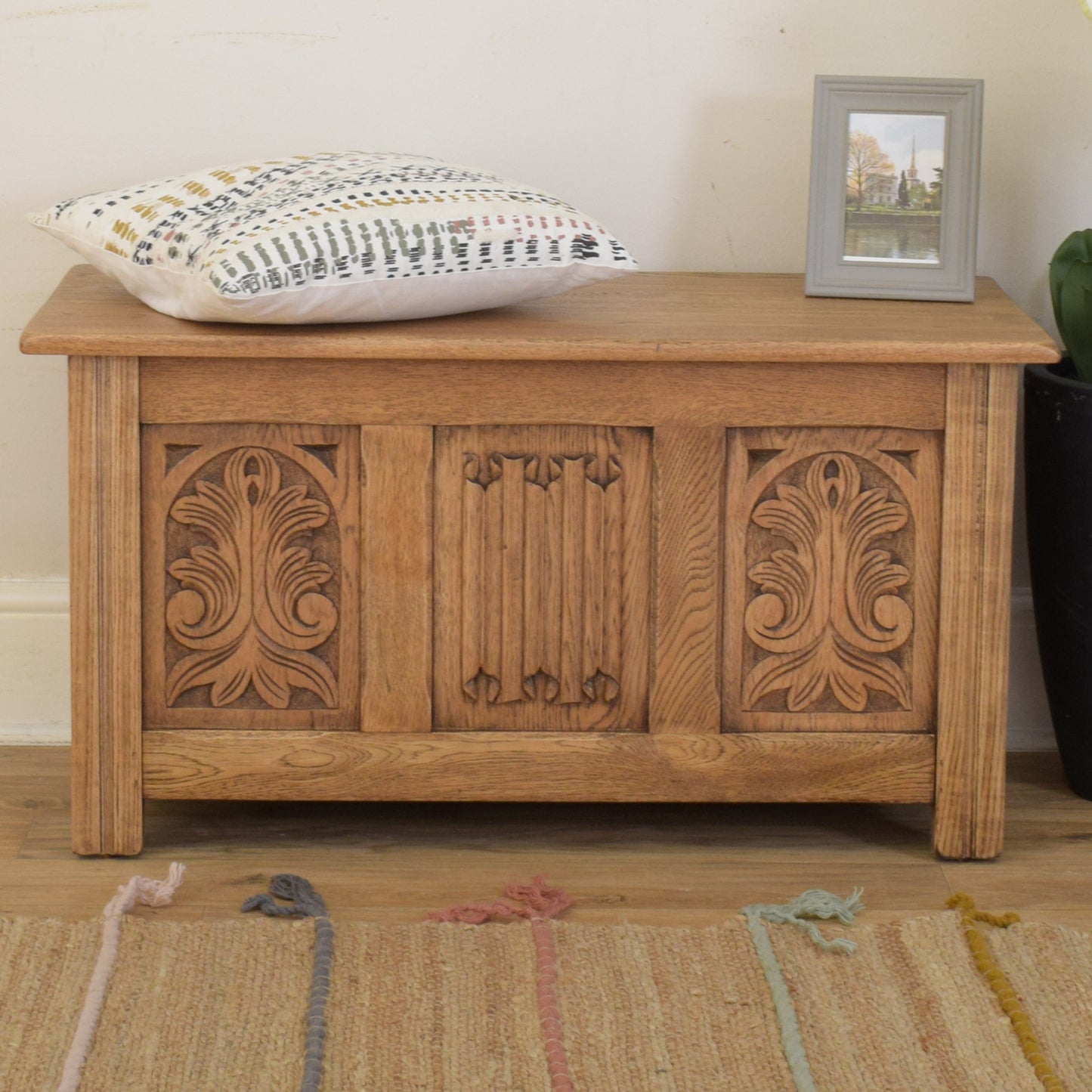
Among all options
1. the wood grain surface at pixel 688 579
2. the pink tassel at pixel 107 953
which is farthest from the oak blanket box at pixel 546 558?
the pink tassel at pixel 107 953

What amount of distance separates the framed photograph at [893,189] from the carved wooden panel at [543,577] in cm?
39

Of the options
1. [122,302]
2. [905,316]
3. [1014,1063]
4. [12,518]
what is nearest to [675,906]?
[1014,1063]

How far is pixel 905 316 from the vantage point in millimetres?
1743

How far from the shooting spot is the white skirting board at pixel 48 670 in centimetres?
208

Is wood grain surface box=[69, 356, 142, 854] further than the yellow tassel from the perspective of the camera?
Yes

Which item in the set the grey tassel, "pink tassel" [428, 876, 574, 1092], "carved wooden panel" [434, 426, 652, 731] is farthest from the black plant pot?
the grey tassel

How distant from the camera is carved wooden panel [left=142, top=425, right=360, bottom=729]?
167 centimetres

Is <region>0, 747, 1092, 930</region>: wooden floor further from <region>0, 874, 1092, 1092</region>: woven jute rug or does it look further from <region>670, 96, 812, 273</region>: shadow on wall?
<region>670, 96, 812, 273</region>: shadow on wall

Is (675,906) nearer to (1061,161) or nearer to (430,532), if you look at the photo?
(430,532)

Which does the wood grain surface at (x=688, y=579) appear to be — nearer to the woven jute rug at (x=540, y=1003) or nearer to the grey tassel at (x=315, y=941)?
the woven jute rug at (x=540, y=1003)

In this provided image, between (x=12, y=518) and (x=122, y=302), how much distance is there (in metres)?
0.47

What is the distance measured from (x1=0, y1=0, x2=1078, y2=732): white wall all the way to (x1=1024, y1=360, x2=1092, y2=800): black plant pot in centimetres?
30

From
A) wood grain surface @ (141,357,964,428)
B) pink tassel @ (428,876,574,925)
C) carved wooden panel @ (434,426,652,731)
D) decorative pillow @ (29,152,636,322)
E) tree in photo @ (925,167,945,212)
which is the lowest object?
pink tassel @ (428,876,574,925)

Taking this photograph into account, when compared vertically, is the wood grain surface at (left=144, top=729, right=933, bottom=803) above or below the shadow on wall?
below
